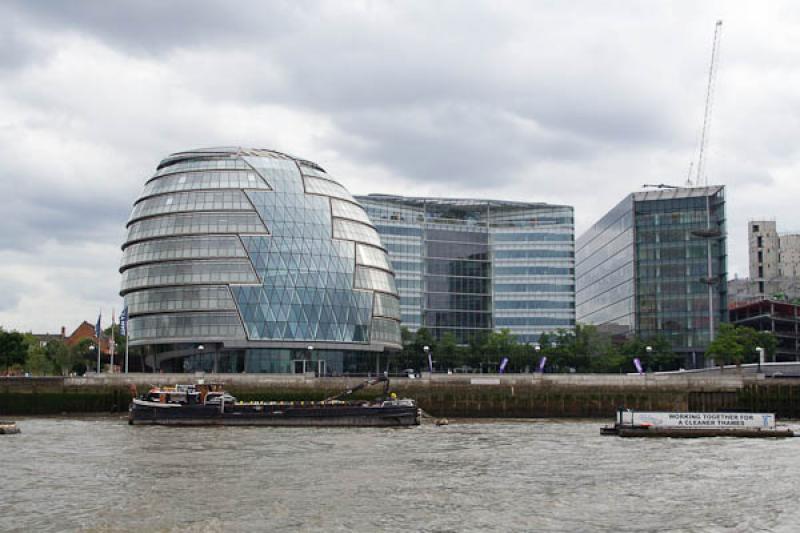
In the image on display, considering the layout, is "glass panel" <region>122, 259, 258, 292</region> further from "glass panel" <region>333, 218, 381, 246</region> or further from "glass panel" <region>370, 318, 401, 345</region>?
"glass panel" <region>370, 318, 401, 345</region>

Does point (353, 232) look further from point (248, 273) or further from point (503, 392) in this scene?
point (503, 392)

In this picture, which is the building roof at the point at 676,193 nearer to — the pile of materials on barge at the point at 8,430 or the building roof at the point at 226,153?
the building roof at the point at 226,153

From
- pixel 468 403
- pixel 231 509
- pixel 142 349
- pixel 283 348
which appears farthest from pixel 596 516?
pixel 142 349

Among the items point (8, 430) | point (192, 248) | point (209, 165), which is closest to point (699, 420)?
point (8, 430)

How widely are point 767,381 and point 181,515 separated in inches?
2934

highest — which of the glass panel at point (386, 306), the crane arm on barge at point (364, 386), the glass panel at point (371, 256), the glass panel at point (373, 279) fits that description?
the glass panel at point (371, 256)

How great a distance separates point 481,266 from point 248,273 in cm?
8655

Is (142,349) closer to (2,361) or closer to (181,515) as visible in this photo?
(2,361)

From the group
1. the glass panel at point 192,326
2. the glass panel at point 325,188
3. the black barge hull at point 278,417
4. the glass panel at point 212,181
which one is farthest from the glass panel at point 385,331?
the black barge hull at point 278,417

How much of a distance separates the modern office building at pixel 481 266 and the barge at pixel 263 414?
104662 millimetres

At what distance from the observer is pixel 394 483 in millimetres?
42500

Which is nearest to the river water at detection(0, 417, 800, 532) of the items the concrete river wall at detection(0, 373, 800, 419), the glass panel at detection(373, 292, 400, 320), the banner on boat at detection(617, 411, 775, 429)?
the banner on boat at detection(617, 411, 775, 429)

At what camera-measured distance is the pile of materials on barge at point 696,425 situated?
6981cm

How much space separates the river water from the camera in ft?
111
